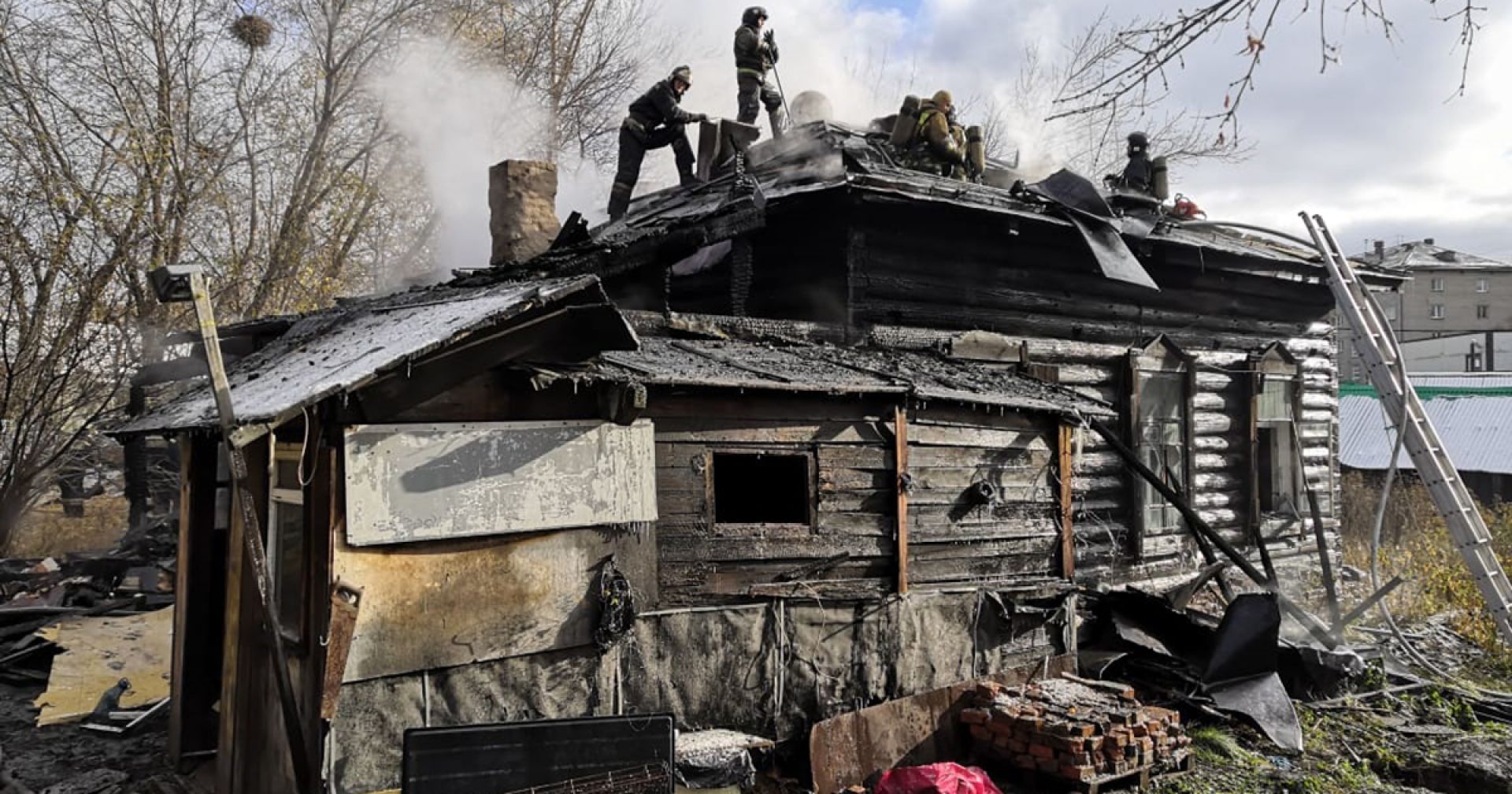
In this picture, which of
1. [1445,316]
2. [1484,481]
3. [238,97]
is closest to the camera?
[238,97]

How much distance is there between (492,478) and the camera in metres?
5.49

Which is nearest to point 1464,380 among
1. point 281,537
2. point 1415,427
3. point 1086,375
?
point 1415,427

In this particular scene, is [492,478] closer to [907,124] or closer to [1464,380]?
[907,124]

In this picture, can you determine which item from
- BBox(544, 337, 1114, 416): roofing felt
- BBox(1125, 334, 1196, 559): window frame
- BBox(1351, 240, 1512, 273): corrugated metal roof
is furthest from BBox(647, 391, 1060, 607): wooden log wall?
BBox(1351, 240, 1512, 273): corrugated metal roof

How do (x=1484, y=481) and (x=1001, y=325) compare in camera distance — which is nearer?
(x=1001, y=325)

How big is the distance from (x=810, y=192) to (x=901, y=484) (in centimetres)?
286

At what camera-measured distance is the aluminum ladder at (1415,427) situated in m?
9.94

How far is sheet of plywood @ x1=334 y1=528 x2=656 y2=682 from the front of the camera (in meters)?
5.11

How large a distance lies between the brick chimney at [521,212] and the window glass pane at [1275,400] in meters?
9.41

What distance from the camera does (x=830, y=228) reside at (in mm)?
9453

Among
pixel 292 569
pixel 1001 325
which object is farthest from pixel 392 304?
pixel 1001 325

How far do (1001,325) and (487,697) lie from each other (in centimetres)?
686

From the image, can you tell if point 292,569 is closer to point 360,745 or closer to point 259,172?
point 360,745

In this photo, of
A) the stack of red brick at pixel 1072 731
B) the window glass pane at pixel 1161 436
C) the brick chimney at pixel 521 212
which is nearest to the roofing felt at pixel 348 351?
the brick chimney at pixel 521 212
